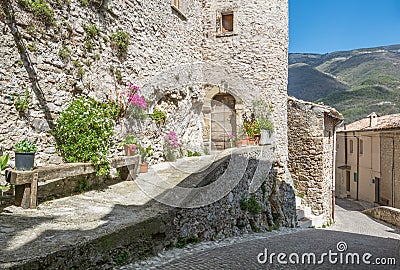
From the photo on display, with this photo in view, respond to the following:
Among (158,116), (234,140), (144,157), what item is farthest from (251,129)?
(144,157)

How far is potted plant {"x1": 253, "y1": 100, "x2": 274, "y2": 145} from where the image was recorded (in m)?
11.2

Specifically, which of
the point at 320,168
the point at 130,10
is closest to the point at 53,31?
the point at 130,10

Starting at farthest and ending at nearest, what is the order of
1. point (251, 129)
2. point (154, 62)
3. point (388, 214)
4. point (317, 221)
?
point (388, 214)
point (317, 221)
point (251, 129)
point (154, 62)

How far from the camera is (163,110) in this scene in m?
9.50

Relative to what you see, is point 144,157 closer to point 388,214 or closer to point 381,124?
point 388,214

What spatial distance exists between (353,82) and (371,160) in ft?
118

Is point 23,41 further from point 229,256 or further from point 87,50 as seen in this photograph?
point 229,256

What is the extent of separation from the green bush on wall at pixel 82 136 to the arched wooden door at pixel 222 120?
639 cm

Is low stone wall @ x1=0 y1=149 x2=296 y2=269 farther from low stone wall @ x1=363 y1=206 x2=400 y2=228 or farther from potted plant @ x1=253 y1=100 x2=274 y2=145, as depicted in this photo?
low stone wall @ x1=363 y1=206 x2=400 y2=228

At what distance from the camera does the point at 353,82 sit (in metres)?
54.0

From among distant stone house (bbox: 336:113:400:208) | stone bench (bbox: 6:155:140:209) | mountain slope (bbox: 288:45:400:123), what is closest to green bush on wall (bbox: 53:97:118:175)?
stone bench (bbox: 6:155:140:209)

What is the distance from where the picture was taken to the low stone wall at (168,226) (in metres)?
3.37

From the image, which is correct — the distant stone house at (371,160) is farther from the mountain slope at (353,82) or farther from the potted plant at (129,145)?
the potted plant at (129,145)

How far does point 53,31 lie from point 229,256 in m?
4.52
